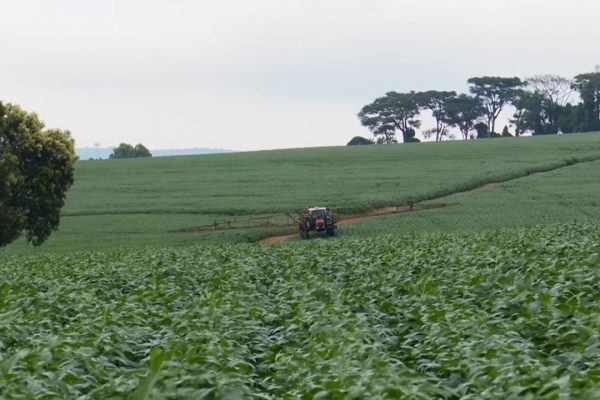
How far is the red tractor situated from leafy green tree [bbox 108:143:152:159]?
11093 centimetres

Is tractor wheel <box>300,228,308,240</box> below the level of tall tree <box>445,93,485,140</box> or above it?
below

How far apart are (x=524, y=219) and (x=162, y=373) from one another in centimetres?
4761

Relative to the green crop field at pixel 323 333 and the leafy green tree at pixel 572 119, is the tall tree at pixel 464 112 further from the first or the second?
the green crop field at pixel 323 333

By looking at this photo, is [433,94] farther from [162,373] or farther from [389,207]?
[162,373]

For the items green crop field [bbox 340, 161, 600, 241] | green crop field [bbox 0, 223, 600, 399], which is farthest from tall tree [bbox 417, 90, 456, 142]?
green crop field [bbox 0, 223, 600, 399]

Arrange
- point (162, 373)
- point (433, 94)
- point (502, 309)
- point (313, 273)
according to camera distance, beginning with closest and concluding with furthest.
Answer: point (162, 373)
point (502, 309)
point (313, 273)
point (433, 94)

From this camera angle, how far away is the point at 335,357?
870 cm

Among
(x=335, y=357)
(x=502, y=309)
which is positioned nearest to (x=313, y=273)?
(x=502, y=309)

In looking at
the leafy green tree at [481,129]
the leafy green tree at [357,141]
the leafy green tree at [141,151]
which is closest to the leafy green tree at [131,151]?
the leafy green tree at [141,151]

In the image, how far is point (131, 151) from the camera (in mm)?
157500

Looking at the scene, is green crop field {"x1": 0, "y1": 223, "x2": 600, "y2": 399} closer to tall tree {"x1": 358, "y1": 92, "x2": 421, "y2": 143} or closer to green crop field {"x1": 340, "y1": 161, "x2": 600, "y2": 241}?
green crop field {"x1": 340, "y1": 161, "x2": 600, "y2": 241}

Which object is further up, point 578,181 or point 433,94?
point 433,94

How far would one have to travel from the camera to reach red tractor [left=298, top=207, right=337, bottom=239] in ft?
159

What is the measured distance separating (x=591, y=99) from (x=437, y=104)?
22.7 m
